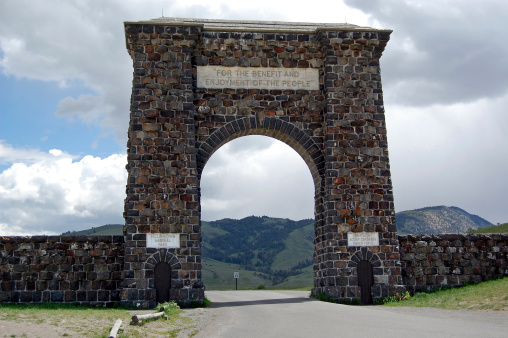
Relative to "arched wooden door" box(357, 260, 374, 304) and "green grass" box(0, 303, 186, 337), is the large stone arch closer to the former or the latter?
"arched wooden door" box(357, 260, 374, 304)

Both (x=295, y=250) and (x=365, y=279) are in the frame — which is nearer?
(x=365, y=279)

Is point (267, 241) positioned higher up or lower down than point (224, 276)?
higher up

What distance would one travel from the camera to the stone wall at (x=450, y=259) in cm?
1869

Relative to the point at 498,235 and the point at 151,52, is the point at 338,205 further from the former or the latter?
the point at 151,52

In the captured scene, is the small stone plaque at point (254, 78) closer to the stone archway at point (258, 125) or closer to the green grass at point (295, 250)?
the stone archway at point (258, 125)

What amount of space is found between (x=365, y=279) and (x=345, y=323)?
22.0ft

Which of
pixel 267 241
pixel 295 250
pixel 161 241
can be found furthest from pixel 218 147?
pixel 267 241

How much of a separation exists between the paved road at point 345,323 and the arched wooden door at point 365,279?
229 cm

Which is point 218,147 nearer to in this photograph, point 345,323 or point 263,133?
point 263,133

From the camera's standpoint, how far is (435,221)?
119 m

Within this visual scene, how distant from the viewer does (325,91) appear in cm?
1909

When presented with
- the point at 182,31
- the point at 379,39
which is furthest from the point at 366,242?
the point at 182,31

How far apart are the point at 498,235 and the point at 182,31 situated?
41.4 ft

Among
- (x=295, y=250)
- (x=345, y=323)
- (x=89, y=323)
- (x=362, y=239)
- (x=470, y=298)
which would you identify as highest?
(x=295, y=250)
